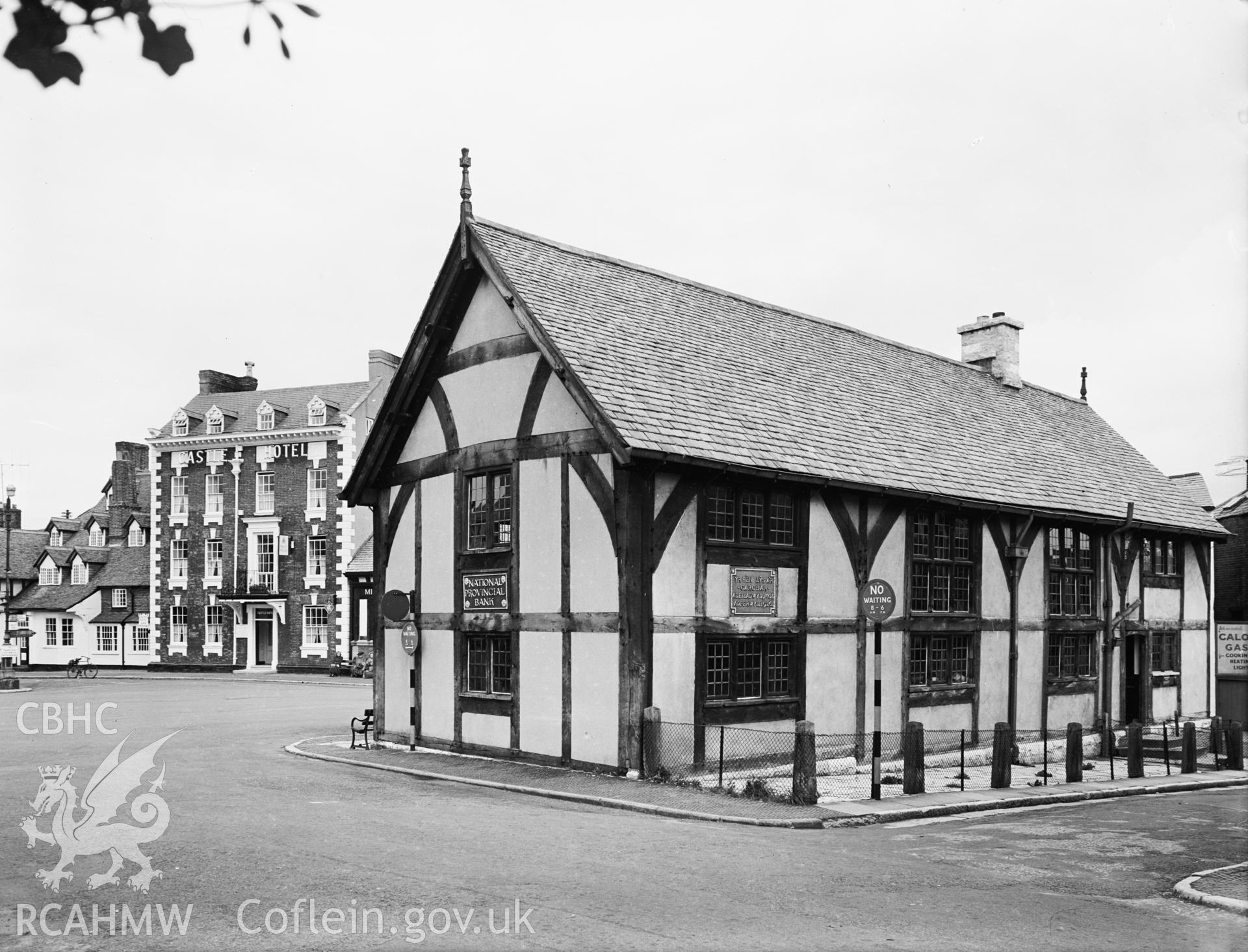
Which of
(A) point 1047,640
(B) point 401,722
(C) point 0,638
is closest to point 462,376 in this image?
(B) point 401,722

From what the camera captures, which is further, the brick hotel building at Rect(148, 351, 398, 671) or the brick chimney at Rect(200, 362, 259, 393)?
the brick chimney at Rect(200, 362, 259, 393)

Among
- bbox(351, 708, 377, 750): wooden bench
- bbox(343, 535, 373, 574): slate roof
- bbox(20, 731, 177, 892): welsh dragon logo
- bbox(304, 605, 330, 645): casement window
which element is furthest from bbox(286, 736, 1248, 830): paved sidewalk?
bbox(304, 605, 330, 645): casement window

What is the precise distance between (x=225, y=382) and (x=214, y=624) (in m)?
13.6

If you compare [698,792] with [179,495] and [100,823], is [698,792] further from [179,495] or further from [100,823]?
[179,495]

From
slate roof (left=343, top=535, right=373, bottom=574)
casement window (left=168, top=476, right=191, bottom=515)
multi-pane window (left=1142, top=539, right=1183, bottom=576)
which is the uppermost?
casement window (left=168, top=476, right=191, bottom=515)

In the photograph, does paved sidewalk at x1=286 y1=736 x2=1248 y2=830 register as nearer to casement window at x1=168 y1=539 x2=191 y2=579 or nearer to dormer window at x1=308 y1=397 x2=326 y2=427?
dormer window at x1=308 y1=397 x2=326 y2=427

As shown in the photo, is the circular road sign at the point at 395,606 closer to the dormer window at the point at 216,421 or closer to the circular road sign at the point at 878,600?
the circular road sign at the point at 878,600

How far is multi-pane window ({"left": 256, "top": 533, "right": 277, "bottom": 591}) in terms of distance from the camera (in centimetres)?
5747

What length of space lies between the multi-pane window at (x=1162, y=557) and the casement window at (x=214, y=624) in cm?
4390

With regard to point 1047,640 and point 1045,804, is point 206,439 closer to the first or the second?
point 1047,640

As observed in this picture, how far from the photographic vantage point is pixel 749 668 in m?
19.8

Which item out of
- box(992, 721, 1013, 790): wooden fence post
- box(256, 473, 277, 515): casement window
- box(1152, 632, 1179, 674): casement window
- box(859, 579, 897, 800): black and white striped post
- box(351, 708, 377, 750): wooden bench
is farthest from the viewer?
box(256, 473, 277, 515): casement window

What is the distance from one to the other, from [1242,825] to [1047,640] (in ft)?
35.7

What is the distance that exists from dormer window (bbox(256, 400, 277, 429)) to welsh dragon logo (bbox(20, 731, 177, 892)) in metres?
41.0
